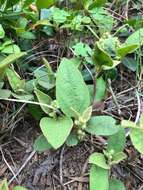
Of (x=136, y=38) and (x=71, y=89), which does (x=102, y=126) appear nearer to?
(x=71, y=89)

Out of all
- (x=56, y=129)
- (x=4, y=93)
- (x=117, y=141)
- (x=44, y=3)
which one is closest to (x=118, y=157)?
(x=117, y=141)

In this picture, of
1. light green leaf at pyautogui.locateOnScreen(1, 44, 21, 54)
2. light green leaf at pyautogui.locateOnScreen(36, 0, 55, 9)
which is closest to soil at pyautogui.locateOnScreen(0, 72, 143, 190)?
light green leaf at pyautogui.locateOnScreen(1, 44, 21, 54)

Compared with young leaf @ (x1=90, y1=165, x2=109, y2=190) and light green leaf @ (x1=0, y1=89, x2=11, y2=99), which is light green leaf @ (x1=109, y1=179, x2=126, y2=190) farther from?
light green leaf @ (x1=0, y1=89, x2=11, y2=99)

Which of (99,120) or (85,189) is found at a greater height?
(99,120)

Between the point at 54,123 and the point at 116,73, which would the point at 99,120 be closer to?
the point at 54,123

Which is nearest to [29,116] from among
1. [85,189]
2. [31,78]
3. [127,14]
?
[31,78]

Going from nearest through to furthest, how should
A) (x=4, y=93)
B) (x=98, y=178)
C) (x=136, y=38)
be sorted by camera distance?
(x=98, y=178) → (x=4, y=93) → (x=136, y=38)

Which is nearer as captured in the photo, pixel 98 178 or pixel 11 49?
pixel 98 178

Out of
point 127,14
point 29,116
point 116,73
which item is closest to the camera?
point 29,116
